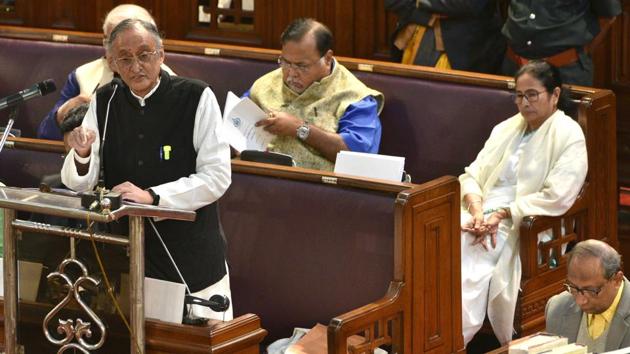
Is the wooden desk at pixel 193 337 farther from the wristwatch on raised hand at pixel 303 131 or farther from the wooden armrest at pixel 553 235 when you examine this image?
the wristwatch on raised hand at pixel 303 131

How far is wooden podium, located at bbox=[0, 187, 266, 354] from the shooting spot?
3.32 meters

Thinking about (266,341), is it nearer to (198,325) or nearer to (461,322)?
(461,322)

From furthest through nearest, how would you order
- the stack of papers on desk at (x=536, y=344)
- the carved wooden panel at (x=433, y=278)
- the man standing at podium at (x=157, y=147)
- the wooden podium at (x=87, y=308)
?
the carved wooden panel at (x=433, y=278) < the man standing at podium at (x=157, y=147) < the wooden podium at (x=87, y=308) < the stack of papers on desk at (x=536, y=344)

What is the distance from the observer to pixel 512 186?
5.14 m

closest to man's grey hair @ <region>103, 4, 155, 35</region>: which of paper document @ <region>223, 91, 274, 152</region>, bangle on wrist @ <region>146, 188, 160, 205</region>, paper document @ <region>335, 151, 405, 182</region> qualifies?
paper document @ <region>223, 91, 274, 152</region>

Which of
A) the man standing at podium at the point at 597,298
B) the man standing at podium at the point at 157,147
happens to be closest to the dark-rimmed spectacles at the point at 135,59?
the man standing at podium at the point at 157,147

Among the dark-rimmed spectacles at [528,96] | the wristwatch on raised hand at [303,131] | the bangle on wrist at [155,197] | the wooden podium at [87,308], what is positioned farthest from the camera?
the wristwatch on raised hand at [303,131]

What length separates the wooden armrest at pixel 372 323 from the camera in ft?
13.0

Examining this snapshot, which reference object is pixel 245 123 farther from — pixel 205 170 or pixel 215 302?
pixel 215 302

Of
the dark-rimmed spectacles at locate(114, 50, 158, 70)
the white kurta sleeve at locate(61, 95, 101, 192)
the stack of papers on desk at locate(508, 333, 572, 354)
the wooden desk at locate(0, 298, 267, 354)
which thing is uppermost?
the dark-rimmed spectacles at locate(114, 50, 158, 70)

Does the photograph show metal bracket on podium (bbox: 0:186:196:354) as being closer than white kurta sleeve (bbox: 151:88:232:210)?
Yes

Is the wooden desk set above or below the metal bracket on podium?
below

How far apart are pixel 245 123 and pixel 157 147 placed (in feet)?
5.25

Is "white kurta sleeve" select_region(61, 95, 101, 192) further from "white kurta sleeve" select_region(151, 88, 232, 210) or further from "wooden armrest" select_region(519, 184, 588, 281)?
"wooden armrest" select_region(519, 184, 588, 281)
